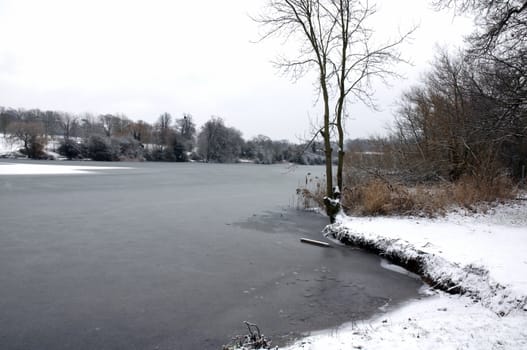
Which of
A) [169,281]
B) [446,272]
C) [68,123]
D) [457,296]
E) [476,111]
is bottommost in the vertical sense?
[169,281]

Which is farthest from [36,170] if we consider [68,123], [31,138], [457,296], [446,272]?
[68,123]

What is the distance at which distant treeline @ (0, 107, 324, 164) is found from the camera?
54594 millimetres

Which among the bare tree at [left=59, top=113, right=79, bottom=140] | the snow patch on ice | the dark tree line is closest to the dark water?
the dark tree line

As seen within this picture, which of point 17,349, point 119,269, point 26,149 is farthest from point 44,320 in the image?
point 26,149

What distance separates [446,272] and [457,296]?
64 cm

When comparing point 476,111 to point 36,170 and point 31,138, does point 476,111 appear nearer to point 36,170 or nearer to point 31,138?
point 36,170

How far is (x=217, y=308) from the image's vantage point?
4.75m

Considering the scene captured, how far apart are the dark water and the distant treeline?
3182 cm

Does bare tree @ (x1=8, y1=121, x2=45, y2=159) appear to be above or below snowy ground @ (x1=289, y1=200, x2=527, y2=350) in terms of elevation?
above

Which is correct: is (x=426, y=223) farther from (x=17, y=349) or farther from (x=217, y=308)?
(x=17, y=349)

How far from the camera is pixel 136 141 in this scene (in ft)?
202

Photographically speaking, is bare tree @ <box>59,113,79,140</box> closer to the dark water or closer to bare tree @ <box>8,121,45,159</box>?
bare tree @ <box>8,121,45,159</box>

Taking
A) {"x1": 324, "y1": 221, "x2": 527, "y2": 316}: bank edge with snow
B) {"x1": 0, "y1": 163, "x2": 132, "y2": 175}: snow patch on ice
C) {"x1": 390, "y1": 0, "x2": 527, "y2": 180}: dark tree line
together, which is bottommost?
{"x1": 324, "y1": 221, "x2": 527, "y2": 316}: bank edge with snow

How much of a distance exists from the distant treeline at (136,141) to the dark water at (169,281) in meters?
31.8
